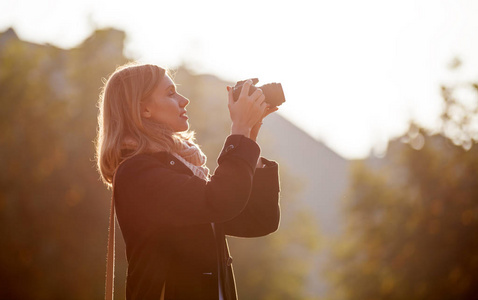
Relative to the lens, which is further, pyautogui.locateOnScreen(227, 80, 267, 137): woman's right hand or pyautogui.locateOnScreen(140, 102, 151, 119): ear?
pyautogui.locateOnScreen(140, 102, 151, 119): ear

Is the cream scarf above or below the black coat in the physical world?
above

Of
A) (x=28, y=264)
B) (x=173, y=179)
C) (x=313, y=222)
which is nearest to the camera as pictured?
(x=173, y=179)

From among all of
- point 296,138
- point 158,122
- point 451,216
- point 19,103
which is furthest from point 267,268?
point 296,138

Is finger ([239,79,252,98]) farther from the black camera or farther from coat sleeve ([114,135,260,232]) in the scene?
coat sleeve ([114,135,260,232])

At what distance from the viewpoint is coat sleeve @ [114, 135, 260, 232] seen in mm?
2363

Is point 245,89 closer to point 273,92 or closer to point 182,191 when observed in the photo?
point 273,92

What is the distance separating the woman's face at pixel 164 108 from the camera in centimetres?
272

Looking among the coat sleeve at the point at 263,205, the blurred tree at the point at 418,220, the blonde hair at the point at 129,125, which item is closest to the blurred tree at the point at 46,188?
the blurred tree at the point at 418,220

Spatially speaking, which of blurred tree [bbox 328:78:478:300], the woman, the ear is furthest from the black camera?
blurred tree [bbox 328:78:478:300]

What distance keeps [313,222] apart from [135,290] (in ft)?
87.9

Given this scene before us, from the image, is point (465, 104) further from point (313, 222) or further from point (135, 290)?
point (135, 290)

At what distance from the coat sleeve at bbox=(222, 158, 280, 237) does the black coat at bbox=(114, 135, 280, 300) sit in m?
0.41

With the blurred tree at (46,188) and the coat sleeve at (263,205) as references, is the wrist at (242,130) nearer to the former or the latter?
the coat sleeve at (263,205)

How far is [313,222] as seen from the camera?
2889 cm
